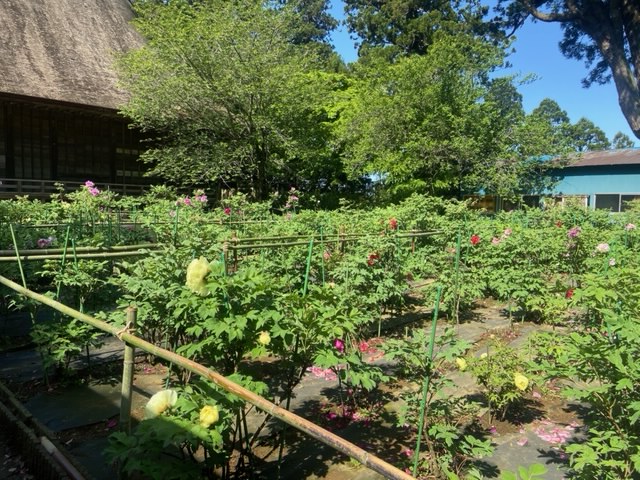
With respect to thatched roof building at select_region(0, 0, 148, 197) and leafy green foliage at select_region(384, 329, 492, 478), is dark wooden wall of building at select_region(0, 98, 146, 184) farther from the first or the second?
leafy green foliage at select_region(384, 329, 492, 478)

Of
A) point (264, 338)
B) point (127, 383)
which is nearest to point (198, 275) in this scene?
point (264, 338)

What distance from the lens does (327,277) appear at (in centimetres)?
529

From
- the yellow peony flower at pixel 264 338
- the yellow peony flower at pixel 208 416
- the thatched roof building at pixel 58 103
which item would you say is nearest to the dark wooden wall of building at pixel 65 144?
the thatched roof building at pixel 58 103

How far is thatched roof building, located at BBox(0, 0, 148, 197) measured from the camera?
12.9 metres

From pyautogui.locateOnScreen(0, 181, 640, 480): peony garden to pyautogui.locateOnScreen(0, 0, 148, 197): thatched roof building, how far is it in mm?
7264

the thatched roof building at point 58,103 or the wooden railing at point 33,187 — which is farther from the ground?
the thatched roof building at point 58,103

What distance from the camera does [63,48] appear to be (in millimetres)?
15102

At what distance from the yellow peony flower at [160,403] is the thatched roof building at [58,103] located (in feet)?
41.8

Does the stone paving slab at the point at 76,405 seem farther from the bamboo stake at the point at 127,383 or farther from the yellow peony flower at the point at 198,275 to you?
the yellow peony flower at the point at 198,275

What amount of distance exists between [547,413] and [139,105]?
40.6ft

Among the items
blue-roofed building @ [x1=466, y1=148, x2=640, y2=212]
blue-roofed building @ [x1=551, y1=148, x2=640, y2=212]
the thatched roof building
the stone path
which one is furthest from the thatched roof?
blue-roofed building @ [x1=551, y1=148, x2=640, y2=212]

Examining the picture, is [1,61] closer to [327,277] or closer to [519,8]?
[327,277]

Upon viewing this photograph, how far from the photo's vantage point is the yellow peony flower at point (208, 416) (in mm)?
1731

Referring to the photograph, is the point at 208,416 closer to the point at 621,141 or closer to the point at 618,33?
the point at 618,33
